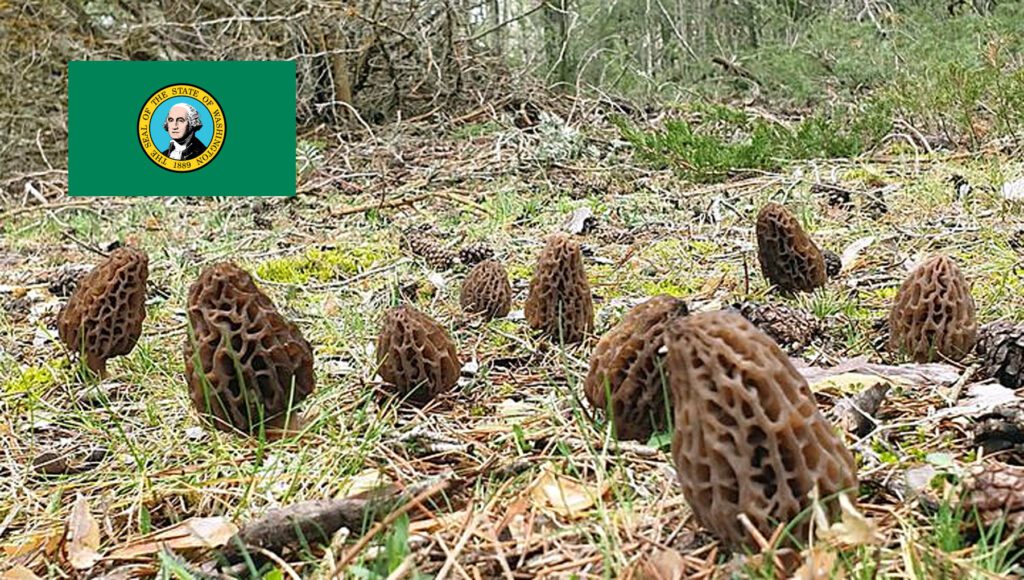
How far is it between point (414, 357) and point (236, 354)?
512 millimetres

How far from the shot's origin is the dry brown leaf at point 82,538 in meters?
2.05

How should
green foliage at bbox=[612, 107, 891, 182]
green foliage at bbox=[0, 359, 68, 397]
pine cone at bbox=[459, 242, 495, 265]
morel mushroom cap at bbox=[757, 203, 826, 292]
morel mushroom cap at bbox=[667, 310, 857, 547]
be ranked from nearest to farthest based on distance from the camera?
morel mushroom cap at bbox=[667, 310, 857, 547], green foliage at bbox=[0, 359, 68, 397], morel mushroom cap at bbox=[757, 203, 826, 292], pine cone at bbox=[459, 242, 495, 265], green foliage at bbox=[612, 107, 891, 182]

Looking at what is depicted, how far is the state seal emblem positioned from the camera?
20.2 feet

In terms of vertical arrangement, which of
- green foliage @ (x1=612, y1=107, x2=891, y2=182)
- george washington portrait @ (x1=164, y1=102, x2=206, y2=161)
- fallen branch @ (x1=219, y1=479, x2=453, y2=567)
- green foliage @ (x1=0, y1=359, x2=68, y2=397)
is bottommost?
fallen branch @ (x1=219, y1=479, x2=453, y2=567)

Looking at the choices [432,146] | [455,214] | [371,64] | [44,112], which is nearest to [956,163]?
[455,214]

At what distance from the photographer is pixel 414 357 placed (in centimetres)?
285

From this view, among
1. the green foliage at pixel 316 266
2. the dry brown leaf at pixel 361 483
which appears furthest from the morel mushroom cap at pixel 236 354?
the green foliage at pixel 316 266

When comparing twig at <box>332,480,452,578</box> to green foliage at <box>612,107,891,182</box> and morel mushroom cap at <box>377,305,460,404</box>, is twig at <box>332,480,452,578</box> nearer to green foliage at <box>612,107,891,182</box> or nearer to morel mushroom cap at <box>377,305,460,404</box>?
morel mushroom cap at <box>377,305,460,404</box>

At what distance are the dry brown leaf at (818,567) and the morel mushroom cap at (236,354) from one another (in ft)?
5.12

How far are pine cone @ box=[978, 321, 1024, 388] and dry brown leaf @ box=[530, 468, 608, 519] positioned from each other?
119cm

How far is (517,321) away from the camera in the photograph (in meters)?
3.85

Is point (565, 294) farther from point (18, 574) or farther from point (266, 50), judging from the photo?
point (266, 50)

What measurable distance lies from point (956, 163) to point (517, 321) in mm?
4120

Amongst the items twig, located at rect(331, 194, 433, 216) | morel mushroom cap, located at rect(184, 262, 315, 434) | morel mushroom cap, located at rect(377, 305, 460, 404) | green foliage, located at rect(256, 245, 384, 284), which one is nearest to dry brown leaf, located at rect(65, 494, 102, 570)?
morel mushroom cap, located at rect(184, 262, 315, 434)
